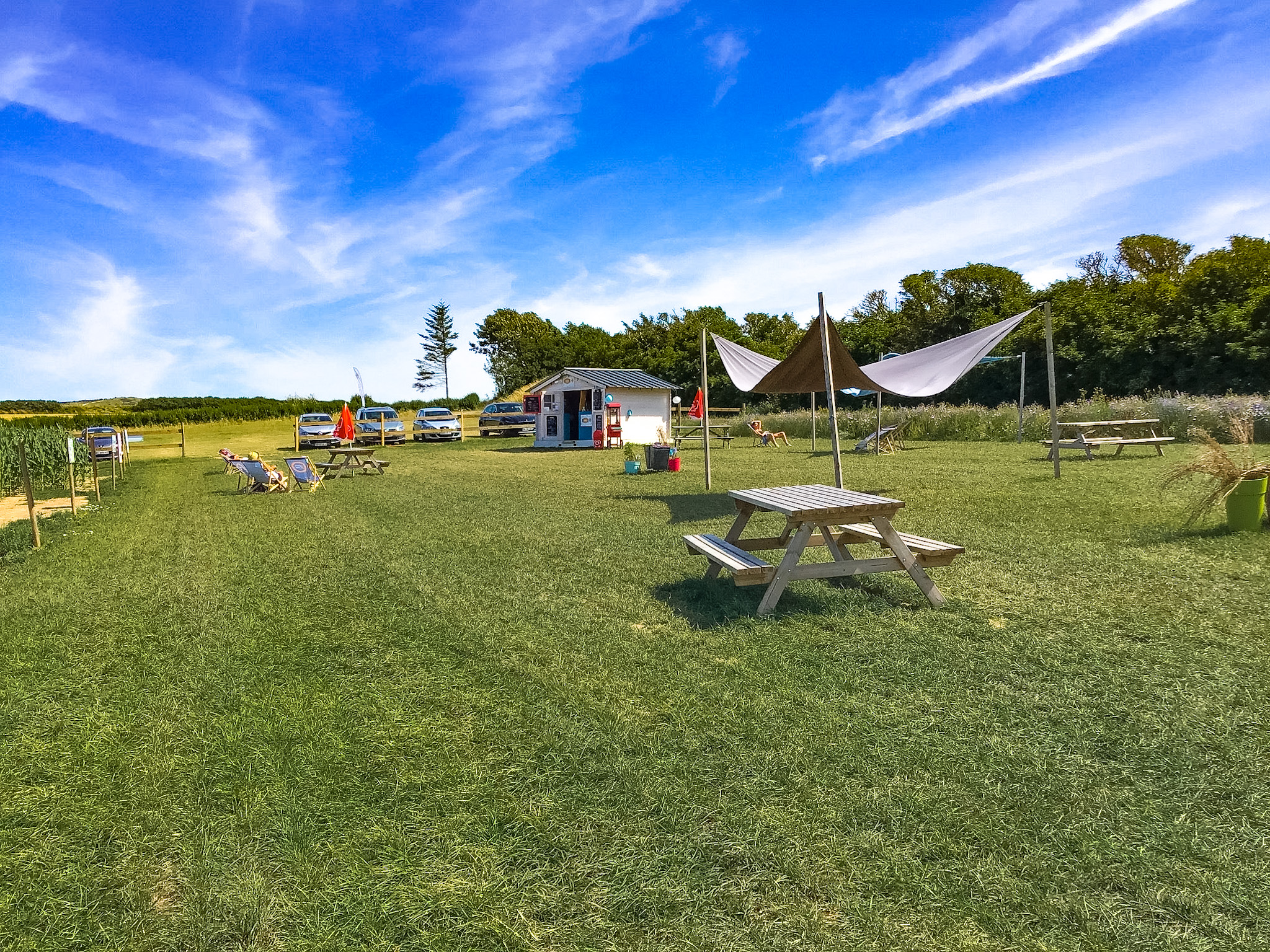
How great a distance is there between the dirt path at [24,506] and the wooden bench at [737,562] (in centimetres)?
1029

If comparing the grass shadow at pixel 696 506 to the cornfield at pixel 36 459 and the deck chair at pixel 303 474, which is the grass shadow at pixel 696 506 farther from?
the cornfield at pixel 36 459

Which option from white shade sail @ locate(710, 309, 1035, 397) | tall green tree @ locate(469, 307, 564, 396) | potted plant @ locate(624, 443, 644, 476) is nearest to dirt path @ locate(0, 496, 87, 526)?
potted plant @ locate(624, 443, 644, 476)

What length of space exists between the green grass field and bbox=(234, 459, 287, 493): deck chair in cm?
647

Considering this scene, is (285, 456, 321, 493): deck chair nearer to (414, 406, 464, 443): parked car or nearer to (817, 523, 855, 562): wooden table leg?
(817, 523, 855, 562): wooden table leg

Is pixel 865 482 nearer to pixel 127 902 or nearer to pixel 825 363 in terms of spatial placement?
pixel 825 363

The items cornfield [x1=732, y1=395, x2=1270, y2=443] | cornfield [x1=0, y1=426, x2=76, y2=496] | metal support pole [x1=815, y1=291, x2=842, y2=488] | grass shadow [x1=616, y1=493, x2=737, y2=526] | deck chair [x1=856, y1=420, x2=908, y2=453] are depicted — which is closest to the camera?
metal support pole [x1=815, y1=291, x2=842, y2=488]

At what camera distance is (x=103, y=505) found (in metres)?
11.4

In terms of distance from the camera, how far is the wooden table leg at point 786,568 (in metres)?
4.38

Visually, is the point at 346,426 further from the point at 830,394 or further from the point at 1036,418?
the point at 1036,418

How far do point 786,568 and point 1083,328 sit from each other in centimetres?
2836

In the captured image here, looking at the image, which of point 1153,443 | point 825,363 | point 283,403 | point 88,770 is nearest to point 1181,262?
point 1153,443

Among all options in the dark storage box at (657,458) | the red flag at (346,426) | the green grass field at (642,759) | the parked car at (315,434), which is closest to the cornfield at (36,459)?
the red flag at (346,426)

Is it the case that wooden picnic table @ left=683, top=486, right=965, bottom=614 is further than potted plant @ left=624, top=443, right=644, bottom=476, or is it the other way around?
potted plant @ left=624, top=443, right=644, bottom=476

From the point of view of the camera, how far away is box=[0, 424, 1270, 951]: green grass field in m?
1.98
